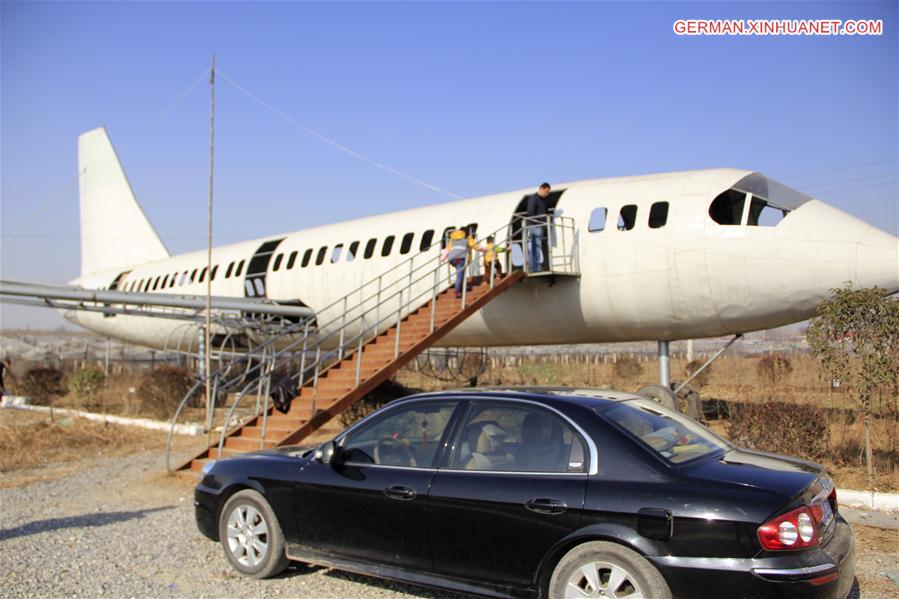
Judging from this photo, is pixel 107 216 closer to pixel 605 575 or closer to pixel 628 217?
pixel 628 217

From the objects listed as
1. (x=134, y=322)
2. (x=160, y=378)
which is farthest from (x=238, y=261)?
(x=134, y=322)

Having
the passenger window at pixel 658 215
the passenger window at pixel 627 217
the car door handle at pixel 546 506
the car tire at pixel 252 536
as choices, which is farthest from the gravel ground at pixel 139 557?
the passenger window at pixel 627 217

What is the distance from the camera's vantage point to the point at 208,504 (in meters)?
7.05

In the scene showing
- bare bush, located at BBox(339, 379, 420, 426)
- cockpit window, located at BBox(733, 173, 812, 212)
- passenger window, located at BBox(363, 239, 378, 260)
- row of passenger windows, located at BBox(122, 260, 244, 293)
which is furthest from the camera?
row of passenger windows, located at BBox(122, 260, 244, 293)

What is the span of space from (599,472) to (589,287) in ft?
28.3

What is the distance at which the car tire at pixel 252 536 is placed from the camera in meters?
6.55

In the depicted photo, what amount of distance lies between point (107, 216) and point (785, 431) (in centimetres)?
3014

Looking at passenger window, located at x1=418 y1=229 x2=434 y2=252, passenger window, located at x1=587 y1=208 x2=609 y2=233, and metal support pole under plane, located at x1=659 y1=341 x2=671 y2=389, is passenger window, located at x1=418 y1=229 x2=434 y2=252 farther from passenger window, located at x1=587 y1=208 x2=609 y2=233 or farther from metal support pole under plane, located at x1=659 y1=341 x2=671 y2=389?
metal support pole under plane, located at x1=659 y1=341 x2=671 y2=389

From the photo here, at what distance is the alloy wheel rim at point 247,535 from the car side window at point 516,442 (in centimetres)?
199

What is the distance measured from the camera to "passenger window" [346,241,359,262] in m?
18.4

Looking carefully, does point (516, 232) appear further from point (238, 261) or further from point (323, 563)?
point (238, 261)

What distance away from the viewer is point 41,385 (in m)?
→ 26.3

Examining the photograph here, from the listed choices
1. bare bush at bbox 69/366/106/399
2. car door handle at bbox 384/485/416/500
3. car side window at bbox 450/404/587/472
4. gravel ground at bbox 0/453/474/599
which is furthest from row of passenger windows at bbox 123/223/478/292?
car side window at bbox 450/404/587/472

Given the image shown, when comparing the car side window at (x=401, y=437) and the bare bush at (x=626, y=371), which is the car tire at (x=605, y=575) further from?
the bare bush at (x=626, y=371)
